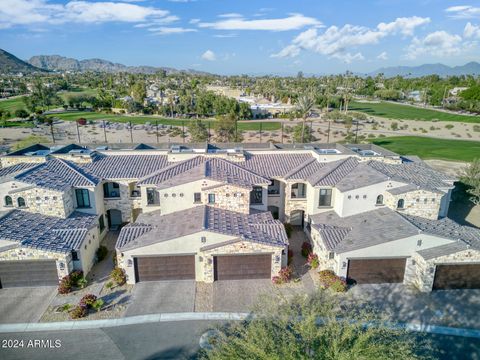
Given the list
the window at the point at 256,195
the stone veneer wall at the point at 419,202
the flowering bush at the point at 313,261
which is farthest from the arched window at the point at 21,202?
the stone veneer wall at the point at 419,202

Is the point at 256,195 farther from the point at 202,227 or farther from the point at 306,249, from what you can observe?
the point at 202,227

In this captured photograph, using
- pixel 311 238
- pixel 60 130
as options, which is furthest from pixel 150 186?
pixel 60 130

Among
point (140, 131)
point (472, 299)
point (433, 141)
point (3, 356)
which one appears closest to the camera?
point (3, 356)

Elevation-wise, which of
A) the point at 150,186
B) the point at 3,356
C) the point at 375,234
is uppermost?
the point at 150,186

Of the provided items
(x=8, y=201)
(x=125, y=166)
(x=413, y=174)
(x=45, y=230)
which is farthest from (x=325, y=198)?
(x=8, y=201)

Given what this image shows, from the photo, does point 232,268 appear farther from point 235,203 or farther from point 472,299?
point 472,299

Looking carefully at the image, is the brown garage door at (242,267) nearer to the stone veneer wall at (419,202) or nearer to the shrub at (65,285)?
the shrub at (65,285)

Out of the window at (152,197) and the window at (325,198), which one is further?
the window at (152,197)

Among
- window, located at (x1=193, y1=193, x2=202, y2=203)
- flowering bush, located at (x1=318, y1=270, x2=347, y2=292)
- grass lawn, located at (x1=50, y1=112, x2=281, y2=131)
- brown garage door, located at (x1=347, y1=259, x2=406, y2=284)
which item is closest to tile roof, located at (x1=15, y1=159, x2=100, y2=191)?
window, located at (x1=193, y1=193, x2=202, y2=203)

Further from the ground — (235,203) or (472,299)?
(235,203)
